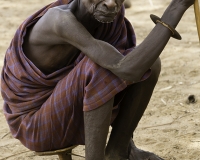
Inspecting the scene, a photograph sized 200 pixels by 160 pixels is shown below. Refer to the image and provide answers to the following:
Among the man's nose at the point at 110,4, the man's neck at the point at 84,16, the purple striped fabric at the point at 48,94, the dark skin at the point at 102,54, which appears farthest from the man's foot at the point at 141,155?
the man's nose at the point at 110,4

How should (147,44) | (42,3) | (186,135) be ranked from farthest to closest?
(42,3)
(186,135)
(147,44)

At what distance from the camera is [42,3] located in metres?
7.30

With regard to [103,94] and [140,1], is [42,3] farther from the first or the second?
[103,94]

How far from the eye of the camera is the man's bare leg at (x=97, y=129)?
8.04 ft

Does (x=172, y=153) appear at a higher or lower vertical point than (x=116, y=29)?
lower

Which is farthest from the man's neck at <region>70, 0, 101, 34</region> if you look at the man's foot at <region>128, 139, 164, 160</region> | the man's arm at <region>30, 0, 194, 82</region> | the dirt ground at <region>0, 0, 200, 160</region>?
the dirt ground at <region>0, 0, 200, 160</region>

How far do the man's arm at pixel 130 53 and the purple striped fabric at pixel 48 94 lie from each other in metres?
0.10

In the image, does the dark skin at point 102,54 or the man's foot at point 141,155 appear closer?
the dark skin at point 102,54

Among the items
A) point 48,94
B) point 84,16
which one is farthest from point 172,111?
point 84,16

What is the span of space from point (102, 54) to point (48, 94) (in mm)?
481

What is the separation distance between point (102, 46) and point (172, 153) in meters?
1.15

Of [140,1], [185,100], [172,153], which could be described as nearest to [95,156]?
[172,153]

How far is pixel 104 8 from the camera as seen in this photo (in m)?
2.41

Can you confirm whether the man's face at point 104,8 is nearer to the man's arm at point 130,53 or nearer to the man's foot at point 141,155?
the man's arm at point 130,53
